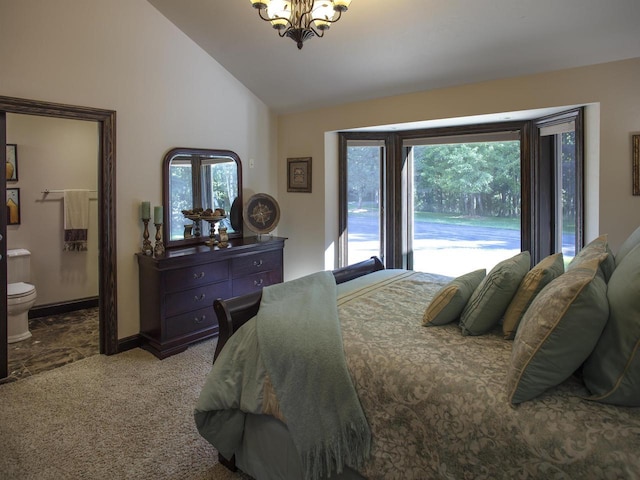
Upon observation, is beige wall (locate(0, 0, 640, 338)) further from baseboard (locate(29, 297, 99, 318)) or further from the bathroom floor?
baseboard (locate(29, 297, 99, 318))

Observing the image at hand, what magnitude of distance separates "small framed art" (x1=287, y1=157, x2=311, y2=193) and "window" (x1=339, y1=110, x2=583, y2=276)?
393mm

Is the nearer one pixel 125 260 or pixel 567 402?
pixel 567 402

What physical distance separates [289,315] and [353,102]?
3.09 metres

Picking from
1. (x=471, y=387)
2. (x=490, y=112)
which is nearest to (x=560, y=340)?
(x=471, y=387)

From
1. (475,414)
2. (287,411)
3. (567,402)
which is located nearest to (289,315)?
(287,411)

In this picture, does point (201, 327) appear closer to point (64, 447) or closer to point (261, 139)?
point (64, 447)

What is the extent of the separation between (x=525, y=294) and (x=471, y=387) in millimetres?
584

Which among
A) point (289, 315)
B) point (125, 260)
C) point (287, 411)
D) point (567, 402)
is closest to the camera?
point (567, 402)

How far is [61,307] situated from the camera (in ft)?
16.1

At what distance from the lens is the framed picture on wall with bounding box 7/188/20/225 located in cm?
447

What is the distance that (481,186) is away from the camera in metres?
4.40

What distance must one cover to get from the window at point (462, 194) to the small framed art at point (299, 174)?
0.39m

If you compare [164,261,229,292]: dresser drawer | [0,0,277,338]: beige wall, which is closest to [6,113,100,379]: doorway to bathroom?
[164,261,229,292]: dresser drawer

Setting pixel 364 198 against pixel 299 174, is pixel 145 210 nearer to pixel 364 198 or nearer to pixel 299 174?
pixel 299 174
